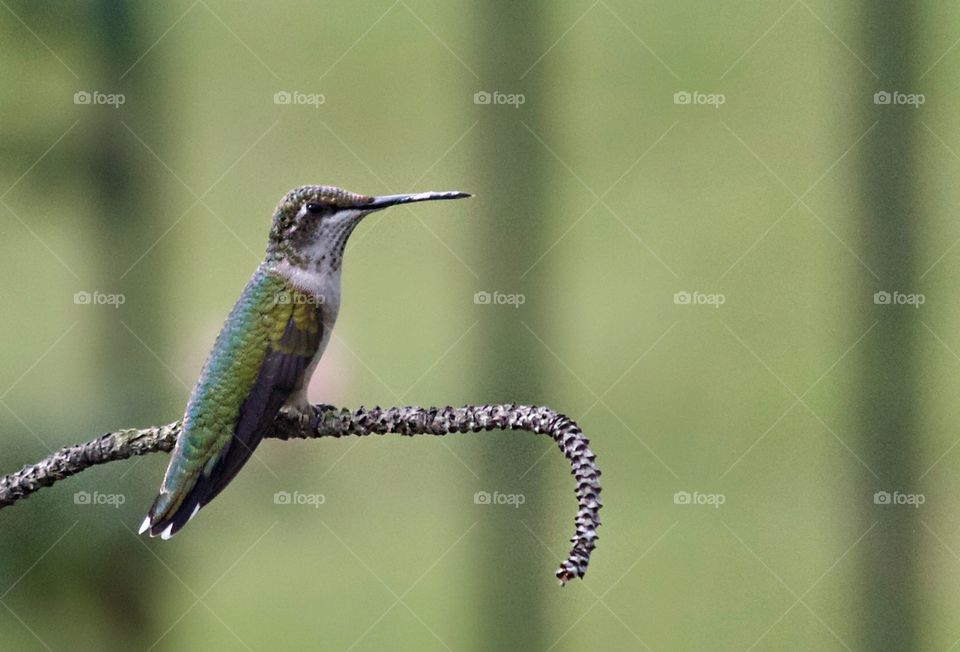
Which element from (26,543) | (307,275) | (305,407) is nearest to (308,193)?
(307,275)

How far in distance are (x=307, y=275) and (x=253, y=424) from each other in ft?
0.72

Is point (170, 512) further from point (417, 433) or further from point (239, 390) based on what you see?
point (417, 433)

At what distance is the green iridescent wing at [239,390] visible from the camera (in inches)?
51.0

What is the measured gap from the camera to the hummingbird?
4.28 ft

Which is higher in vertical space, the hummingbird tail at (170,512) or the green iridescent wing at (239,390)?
the green iridescent wing at (239,390)

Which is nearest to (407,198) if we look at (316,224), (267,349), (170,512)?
(316,224)

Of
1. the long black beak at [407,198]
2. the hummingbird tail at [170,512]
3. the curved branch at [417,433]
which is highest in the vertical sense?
the long black beak at [407,198]

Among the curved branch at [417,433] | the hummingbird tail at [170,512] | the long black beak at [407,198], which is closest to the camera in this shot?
the curved branch at [417,433]

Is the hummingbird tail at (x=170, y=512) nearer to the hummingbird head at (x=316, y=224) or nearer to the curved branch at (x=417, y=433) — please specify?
the curved branch at (x=417, y=433)

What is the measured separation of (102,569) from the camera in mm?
1890

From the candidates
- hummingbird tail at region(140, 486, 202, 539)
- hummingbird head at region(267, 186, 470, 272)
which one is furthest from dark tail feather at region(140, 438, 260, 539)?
hummingbird head at region(267, 186, 470, 272)

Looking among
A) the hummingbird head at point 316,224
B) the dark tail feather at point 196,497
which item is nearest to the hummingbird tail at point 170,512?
the dark tail feather at point 196,497

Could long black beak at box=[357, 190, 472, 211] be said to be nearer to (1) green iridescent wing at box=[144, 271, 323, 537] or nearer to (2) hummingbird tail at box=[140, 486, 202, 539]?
(1) green iridescent wing at box=[144, 271, 323, 537]

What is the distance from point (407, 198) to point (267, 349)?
372 millimetres
